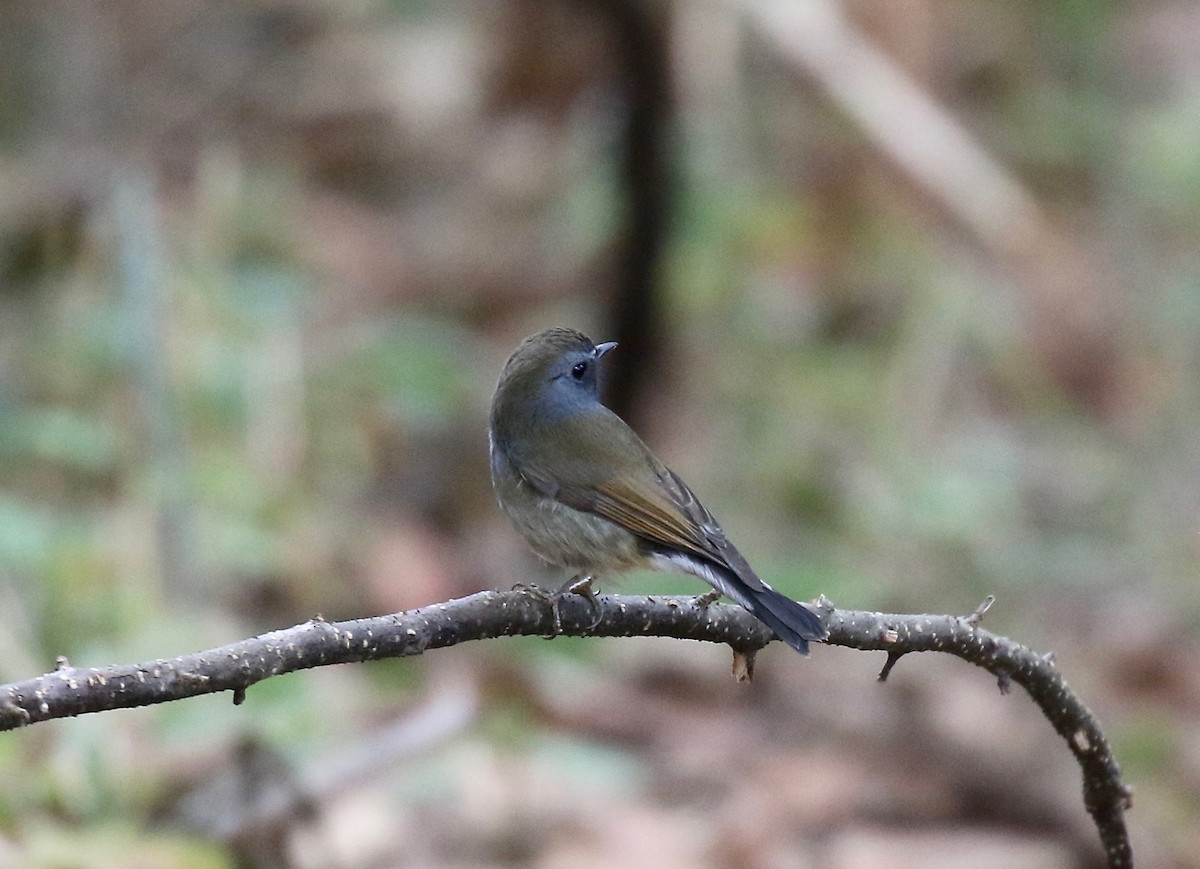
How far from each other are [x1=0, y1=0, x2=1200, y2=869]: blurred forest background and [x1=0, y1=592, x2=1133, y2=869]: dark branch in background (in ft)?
5.12

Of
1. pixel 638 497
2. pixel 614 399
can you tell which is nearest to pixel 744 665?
pixel 638 497

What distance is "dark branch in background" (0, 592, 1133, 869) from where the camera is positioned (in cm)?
202

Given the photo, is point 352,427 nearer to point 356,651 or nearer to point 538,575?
point 538,575

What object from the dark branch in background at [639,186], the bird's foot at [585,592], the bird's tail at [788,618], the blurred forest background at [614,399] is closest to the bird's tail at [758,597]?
the bird's tail at [788,618]

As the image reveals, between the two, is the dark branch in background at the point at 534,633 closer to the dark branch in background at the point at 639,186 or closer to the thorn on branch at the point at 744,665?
the thorn on branch at the point at 744,665

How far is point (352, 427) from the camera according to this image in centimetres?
753

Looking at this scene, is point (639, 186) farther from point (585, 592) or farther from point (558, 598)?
point (558, 598)

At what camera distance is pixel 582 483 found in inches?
134

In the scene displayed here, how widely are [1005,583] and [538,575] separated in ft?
6.85

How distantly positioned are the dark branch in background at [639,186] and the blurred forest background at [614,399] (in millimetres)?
23

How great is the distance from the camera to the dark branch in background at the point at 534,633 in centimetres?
202

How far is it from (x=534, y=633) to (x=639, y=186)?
5041 mm

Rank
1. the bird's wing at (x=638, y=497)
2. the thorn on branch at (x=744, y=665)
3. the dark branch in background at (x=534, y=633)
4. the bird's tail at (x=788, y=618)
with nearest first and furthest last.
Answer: the dark branch in background at (x=534, y=633), the bird's tail at (x=788, y=618), the thorn on branch at (x=744, y=665), the bird's wing at (x=638, y=497)

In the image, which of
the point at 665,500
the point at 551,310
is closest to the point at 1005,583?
the point at 551,310
